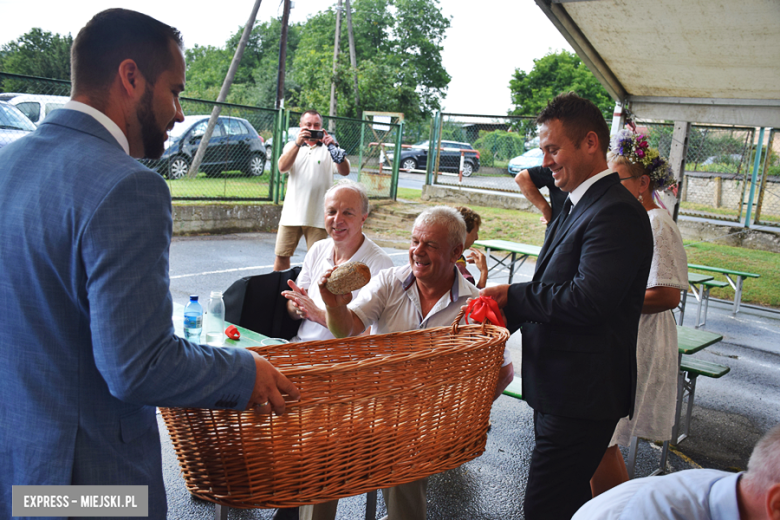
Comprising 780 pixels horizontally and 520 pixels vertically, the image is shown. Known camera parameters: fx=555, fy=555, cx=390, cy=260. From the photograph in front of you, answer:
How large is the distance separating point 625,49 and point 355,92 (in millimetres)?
17950

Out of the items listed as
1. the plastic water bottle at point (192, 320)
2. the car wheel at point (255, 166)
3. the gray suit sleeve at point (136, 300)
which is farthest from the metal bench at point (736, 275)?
the car wheel at point (255, 166)

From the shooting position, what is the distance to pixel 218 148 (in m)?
11.1

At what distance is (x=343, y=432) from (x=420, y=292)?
1.39m

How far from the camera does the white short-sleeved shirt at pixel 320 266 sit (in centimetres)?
322

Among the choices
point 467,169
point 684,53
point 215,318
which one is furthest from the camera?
point 467,169

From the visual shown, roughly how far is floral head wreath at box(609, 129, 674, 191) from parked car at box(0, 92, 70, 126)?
7.81 m

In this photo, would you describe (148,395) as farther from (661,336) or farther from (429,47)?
(429,47)

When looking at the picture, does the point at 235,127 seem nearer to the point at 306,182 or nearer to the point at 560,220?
the point at 306,182

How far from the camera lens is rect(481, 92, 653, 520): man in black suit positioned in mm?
1978

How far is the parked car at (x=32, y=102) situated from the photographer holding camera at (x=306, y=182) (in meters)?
4.14

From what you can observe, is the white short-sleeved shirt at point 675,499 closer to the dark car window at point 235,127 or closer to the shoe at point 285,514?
the shoe at point 285,514

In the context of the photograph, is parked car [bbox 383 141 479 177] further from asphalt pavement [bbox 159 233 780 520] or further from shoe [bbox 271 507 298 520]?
shoe [bbox 271 507 298 520]

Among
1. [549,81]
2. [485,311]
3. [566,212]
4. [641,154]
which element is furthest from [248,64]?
[485,311]

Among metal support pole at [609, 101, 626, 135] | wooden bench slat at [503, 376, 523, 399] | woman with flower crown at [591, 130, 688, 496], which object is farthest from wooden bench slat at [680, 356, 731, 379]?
metal support pole at [609, 101, 626, 135]
